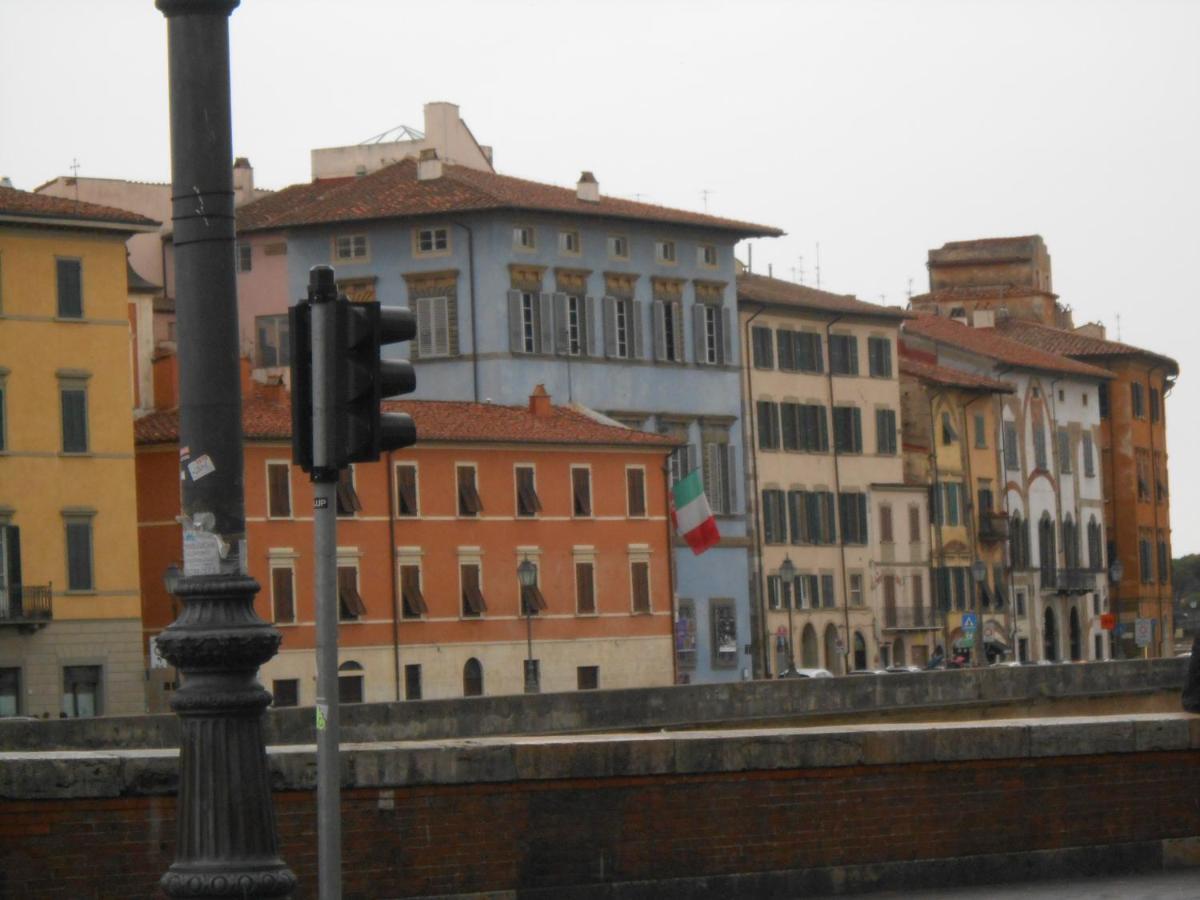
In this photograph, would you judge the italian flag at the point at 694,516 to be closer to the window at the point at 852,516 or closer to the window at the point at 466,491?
the window at the point at 466,491

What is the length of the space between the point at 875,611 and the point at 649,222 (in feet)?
47.9

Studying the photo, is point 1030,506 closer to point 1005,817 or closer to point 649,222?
point 649,222

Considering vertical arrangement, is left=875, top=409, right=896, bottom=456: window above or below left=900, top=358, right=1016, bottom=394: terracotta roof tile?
below

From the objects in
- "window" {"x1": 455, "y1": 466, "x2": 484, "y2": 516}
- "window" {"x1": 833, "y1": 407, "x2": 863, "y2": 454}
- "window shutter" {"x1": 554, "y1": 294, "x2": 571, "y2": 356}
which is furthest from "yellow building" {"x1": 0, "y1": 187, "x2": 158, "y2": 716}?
"window" {"x1": 833, "y1": 407, "x2": 863, "y2": 454}

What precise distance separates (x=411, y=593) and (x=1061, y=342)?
48845 mm

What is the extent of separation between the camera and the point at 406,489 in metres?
66.8

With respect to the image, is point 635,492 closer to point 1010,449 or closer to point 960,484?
point 960,484

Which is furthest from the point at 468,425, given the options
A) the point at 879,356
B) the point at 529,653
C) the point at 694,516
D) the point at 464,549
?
the point at 879,356

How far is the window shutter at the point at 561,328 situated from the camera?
244ft

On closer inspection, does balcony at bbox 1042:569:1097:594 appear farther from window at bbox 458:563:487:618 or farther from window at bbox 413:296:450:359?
window at bbox 458:563:487:618

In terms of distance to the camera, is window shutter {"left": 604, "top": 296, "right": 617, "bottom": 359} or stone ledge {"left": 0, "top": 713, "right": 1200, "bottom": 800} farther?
window shutter {"left": 604, "top": 296, "right": 617, "bottom": 359}

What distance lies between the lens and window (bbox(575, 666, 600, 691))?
6975 cm

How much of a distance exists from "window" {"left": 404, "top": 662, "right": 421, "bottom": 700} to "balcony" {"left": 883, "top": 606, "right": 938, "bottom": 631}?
74.1 ft

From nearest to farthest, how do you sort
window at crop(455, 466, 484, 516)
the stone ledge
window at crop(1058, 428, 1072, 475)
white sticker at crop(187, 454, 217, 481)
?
white sticker at crop(187, 454, 217, 481) → the stone ledge → window at crop(455, 466, 484, 516) → window at crop(1058, 428, 1072, 475)
